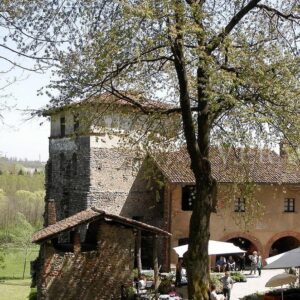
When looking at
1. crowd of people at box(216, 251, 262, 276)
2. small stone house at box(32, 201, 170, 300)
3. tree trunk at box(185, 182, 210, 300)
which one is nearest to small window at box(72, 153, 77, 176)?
crowd of people at box(216, 251, 262, 276)

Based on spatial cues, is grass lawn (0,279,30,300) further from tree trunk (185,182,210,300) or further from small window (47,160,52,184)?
tree trunk (185,182,210,300)

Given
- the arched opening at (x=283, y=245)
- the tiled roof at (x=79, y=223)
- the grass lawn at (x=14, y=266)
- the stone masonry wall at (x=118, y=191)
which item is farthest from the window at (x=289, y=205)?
the grass lawn at (x=14, y=266)

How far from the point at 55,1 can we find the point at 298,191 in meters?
25.7

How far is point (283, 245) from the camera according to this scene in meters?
36.7

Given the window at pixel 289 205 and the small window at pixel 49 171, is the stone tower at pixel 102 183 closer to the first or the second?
the small window at pixel 49 171

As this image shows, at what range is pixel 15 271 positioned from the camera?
56.7m

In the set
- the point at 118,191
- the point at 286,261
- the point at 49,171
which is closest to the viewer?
the point at 286,261

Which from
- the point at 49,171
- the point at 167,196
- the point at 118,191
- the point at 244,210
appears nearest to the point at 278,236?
the point at 244,210

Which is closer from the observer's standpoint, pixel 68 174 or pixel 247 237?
pixel 247 237

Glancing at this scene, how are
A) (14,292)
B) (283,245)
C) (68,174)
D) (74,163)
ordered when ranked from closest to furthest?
(14,292) → (74,163) → (68,174) → (283,245)

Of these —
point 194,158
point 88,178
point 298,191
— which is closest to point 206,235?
point 194,158

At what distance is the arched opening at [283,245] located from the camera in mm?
35656

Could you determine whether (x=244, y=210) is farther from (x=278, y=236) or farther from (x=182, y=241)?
(x=278, y=236)

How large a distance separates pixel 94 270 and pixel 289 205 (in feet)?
54.0
